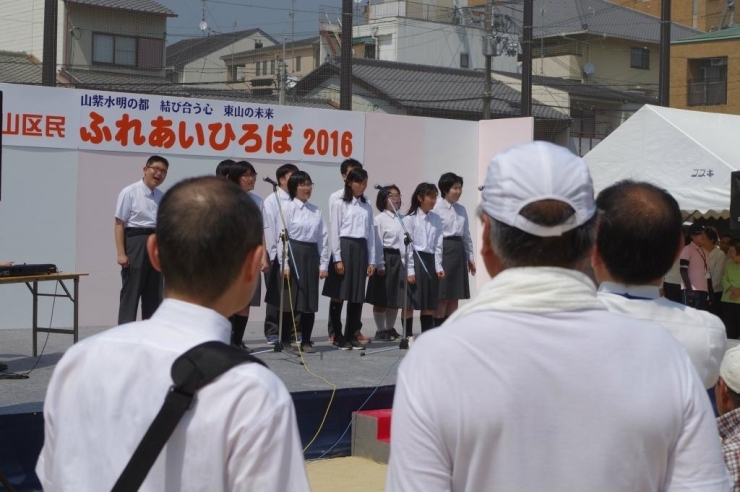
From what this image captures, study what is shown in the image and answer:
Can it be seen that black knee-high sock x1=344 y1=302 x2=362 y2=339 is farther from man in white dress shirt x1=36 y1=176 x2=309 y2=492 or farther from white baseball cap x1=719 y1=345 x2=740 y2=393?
man in white dress shirt x1=36 y1=176 x2=309 y2=492

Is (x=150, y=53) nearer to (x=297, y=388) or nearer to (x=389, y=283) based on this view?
(x=389, y=283)

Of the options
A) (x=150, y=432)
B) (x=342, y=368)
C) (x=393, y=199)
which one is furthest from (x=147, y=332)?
(x=393, y=199)

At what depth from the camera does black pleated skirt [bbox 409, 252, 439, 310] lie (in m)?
9.14

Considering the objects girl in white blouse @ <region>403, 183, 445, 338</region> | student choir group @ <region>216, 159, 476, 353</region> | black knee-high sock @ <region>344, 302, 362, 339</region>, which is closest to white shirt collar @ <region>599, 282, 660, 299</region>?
student choir group @ <region>216, 159, 476, 353</region>

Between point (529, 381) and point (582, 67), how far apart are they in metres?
33.5

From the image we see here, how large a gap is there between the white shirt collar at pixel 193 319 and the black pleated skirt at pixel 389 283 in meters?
7.66

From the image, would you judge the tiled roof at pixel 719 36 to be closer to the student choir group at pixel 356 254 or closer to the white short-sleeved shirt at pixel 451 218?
the white short-sleeved shirt at pixel 451 218

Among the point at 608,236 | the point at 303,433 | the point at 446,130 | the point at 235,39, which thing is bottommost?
the point at 303,433

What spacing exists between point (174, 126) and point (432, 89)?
58.1ft

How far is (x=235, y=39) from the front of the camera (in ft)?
127

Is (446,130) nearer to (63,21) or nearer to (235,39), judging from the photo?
(63,21)

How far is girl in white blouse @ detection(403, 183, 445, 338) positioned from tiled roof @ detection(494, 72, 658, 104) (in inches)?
822

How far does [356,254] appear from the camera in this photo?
8.77 metres

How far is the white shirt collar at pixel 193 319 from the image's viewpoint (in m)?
1.59
